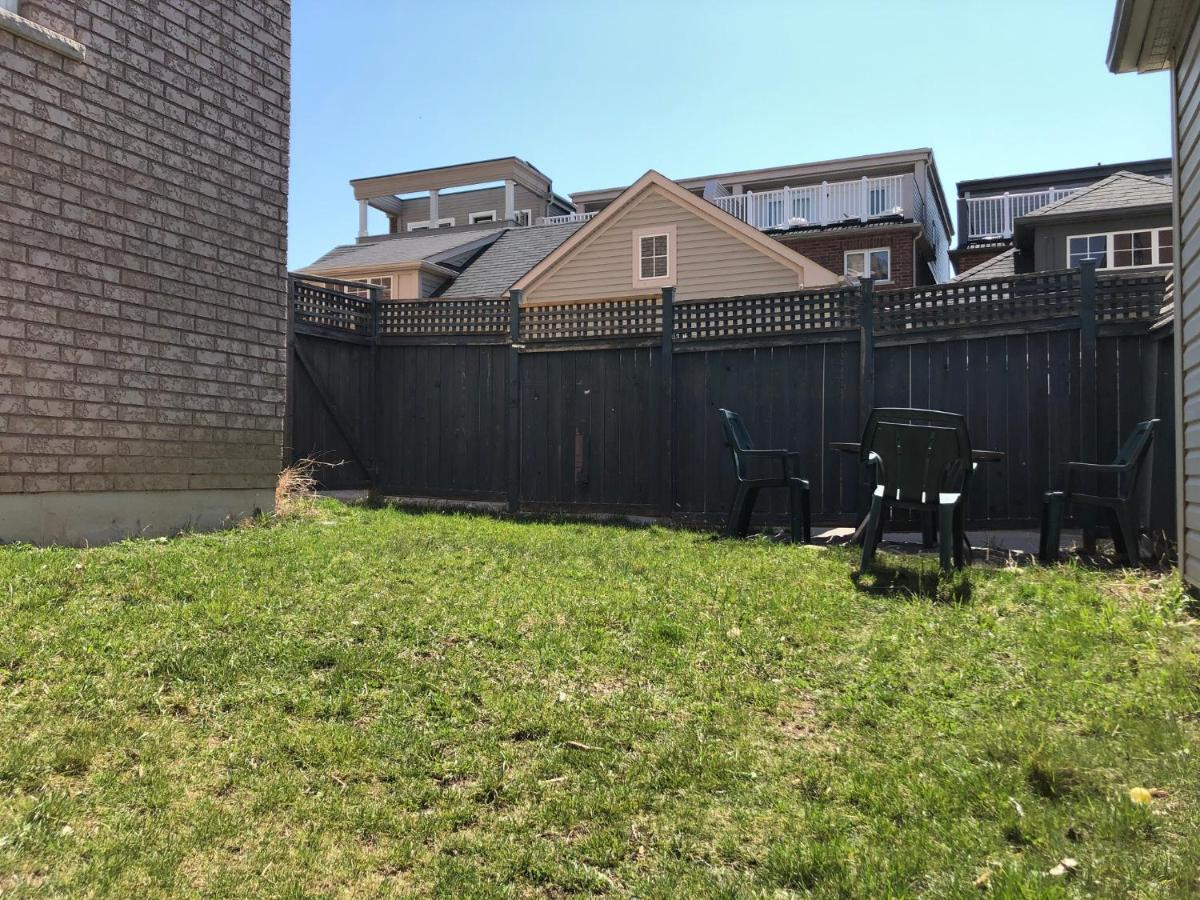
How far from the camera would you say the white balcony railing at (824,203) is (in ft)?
66.5

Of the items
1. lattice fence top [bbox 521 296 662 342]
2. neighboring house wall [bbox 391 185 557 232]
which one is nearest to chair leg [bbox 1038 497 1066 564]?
lattice fence top [bbox 521 296 662 342]

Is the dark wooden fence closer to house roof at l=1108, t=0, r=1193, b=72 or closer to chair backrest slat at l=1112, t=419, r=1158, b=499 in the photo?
chair backrest slat at l=1112, t=419, r=1158, b=499

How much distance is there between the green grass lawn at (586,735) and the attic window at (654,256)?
12018mm

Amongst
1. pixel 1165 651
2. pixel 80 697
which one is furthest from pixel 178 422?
pixel 1165 651

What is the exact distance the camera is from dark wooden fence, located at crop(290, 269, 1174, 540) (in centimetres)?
657

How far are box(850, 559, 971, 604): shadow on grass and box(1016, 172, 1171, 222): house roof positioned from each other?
42.3 ft

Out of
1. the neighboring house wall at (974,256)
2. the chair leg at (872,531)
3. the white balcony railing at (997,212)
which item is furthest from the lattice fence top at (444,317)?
the white balcony railing at (997,212)

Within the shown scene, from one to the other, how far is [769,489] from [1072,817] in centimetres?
550

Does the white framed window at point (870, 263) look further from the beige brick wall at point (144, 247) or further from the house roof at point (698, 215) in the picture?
the beige brick wall at point (144, 247)

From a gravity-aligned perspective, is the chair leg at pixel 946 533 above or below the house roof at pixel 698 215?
below

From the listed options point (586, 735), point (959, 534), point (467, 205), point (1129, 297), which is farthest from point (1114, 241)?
point (467, 205)

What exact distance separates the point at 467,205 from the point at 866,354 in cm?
2621

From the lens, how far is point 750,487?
22.4 feet

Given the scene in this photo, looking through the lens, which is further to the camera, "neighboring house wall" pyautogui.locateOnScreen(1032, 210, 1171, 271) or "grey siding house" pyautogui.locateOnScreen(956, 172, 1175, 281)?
"neighboring house wall" pyautogui.locateOnScreen(1032, 210, 1171, 271)
